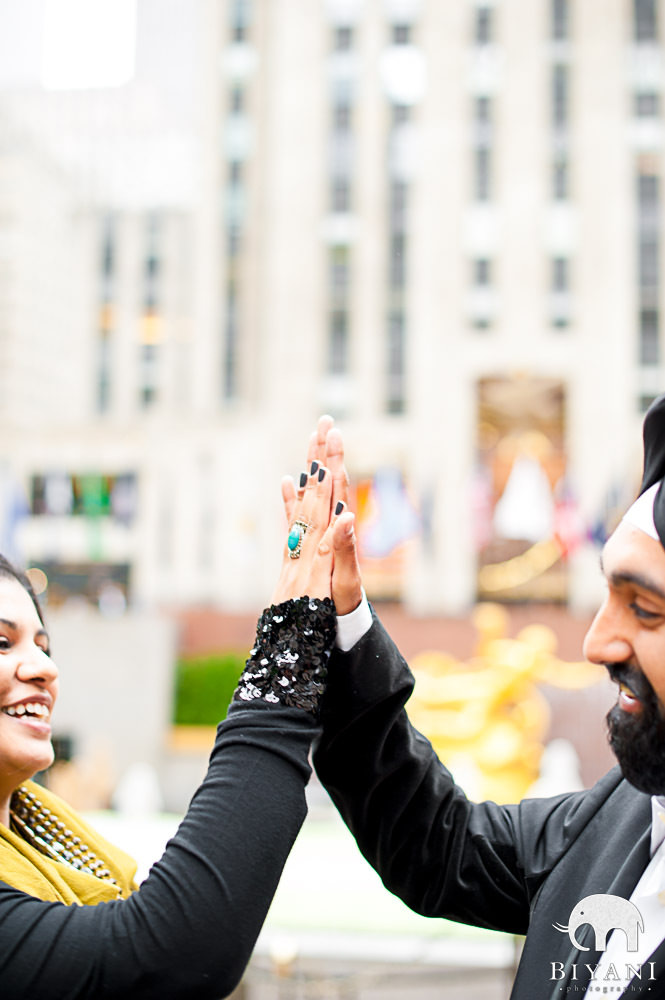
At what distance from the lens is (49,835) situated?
5.60ft

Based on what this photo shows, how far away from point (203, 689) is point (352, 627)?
57.5 ft

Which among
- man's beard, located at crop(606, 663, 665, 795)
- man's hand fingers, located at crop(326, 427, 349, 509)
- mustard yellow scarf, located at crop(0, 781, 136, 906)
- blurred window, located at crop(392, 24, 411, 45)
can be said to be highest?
blurred window, located at crop(392, 24, 411, 45)

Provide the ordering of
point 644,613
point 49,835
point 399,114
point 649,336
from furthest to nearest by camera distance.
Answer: point 399,114 → point 649,336 → point 49,835 → point 644,613

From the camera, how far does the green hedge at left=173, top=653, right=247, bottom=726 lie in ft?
61.1

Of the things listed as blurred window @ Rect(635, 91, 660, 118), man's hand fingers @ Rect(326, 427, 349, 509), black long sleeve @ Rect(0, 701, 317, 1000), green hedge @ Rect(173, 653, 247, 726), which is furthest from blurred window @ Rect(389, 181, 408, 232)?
black long sleeve @ Rect(0, 701, 317, 1000)

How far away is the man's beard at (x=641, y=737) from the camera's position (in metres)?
1.47

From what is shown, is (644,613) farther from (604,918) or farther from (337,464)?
(337,464)

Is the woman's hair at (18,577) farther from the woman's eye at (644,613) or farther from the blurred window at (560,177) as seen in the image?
the blurred window at (560,177)

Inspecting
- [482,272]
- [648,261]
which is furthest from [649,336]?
[482,272]

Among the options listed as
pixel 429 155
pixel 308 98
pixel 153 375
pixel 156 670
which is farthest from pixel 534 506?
pixel 153 375

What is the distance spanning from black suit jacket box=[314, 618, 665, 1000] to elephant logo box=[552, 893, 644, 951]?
89mm

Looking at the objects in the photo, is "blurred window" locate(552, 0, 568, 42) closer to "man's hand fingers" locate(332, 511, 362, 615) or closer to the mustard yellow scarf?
"man's hand fingers" locate(332, 511, 362, 615)

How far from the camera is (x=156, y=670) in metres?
18.7

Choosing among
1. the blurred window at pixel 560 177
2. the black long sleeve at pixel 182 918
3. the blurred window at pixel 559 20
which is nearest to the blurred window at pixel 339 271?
the blurred window at pixel 560 177
